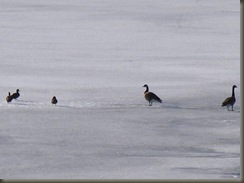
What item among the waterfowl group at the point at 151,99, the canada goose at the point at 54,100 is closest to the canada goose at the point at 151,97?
the waterfowl group at the point at 151,99

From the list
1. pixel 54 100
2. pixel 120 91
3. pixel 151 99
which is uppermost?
pixel 120 91

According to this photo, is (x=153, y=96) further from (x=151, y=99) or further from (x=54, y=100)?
(x=54, y=100)

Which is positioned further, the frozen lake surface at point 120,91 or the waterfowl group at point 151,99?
the waterfowl group at point 151,99

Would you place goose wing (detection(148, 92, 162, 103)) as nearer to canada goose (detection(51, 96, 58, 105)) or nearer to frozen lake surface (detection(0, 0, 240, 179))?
frozen lake surface (detection(0, 0, 240, 179))

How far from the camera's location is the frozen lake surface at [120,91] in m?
6.27

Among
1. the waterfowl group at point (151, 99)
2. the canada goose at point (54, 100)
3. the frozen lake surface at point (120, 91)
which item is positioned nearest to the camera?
the frozen lake surface at point (120, 91)

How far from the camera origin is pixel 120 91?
10.1m

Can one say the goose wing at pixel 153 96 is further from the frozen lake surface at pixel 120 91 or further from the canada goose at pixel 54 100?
the canada goose at pixel 54 100

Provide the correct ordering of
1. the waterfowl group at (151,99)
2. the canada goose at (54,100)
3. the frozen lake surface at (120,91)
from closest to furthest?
the frozen lake surface at (120,91) < the waterfowl group at (151,99) < the canada goose at (54,100)

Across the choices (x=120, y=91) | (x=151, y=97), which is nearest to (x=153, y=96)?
(x=151, y=97)

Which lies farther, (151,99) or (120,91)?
(120,91)

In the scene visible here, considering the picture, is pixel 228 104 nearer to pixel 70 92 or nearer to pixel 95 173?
pixel 70 92

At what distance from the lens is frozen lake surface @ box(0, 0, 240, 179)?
20.6 ft

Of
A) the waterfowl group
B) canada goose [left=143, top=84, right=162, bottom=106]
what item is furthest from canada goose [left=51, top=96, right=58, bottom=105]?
canada goose [left=143, top=84, right=162, bottom=106]
